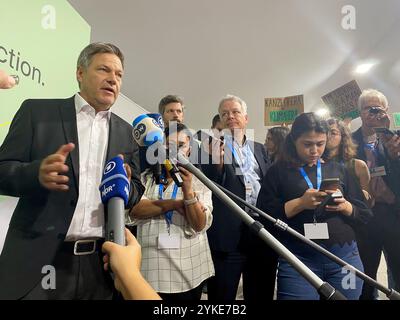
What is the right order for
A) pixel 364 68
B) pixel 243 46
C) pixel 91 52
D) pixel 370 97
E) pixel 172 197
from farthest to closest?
pixel 364 68 < pixel 243 46 < pixel 370 97 < pixel 172 197 < pixel 91 52

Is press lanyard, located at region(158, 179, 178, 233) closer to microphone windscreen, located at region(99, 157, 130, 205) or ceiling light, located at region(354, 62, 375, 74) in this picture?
microphone windscreen, located at region(99, 157, 130, 205)

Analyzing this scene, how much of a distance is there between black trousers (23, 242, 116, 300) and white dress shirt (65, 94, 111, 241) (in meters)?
0.06

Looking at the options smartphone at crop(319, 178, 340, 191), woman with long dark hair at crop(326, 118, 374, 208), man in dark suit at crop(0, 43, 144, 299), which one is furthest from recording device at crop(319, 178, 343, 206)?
man in dark suit at crop(0, 43, 144, 299)

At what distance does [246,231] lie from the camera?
136cm

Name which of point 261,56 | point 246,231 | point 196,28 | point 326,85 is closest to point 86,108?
point 246,231

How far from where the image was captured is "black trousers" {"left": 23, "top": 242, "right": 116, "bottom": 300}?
2.53 ft

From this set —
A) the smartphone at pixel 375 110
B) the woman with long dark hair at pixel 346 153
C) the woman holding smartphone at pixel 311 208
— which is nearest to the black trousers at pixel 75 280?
the woman holding smartphone at pixel 311 208

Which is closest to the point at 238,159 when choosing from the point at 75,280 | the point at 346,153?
the point at 346,153

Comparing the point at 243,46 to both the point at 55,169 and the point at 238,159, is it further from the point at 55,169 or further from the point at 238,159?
the point at 55,169

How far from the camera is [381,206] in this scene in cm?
148

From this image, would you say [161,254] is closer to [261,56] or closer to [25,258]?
[25,258]

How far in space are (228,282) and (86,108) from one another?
100 cm

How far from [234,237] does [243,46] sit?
1.78m

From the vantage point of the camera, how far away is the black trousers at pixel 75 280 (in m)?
0.77
